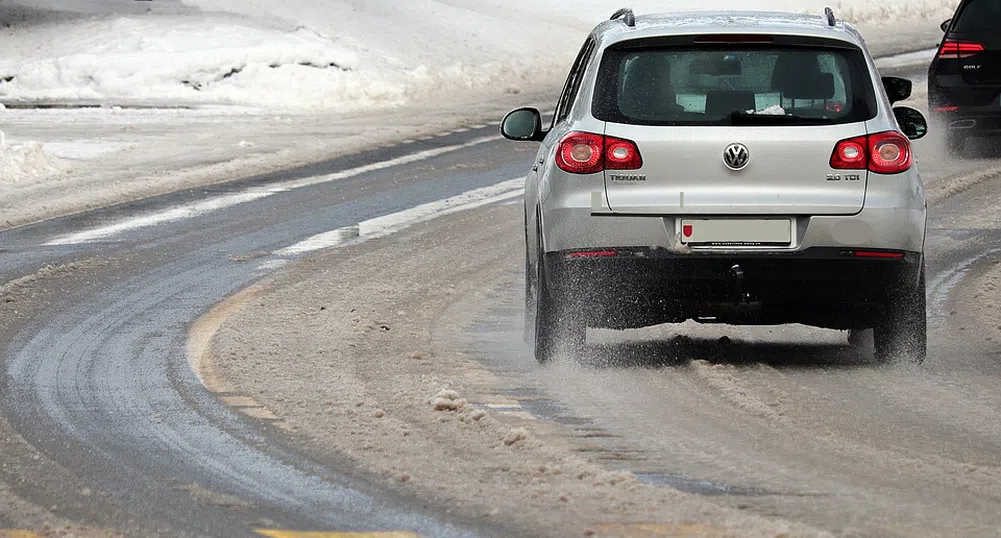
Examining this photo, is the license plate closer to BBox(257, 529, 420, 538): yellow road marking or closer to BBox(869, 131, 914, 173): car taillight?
BBox(869, 131, 914, 173): car taillight

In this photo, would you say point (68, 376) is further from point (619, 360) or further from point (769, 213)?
point (769, 213)

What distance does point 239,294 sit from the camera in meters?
11.0

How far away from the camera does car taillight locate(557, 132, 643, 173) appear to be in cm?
808

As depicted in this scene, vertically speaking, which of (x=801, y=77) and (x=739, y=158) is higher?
(x=801, y=77)

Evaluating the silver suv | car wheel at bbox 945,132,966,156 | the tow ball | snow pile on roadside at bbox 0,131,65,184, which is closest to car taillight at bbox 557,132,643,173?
the silver suv

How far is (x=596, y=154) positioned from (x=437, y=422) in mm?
1576

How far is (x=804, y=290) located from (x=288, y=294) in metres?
3.86

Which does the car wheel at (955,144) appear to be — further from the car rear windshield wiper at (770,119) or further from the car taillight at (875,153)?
the car rear windshield wiper at (770,119)

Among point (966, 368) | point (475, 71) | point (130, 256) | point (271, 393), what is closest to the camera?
point (271, 393)

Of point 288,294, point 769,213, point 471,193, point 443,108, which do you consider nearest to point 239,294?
point 288,294

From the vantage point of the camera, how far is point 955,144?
19.0m

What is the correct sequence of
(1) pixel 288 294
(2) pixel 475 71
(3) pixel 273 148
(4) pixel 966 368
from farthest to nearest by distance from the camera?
1. (2) pixel 475 71
2. (3) pixel 273 148
3. (1) pixel 288 294
4. (4) pixel 966 368

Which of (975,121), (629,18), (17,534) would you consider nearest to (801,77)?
(629,18)

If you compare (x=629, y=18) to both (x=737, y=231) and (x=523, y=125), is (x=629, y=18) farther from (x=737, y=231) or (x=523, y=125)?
(x=737, y=231)
